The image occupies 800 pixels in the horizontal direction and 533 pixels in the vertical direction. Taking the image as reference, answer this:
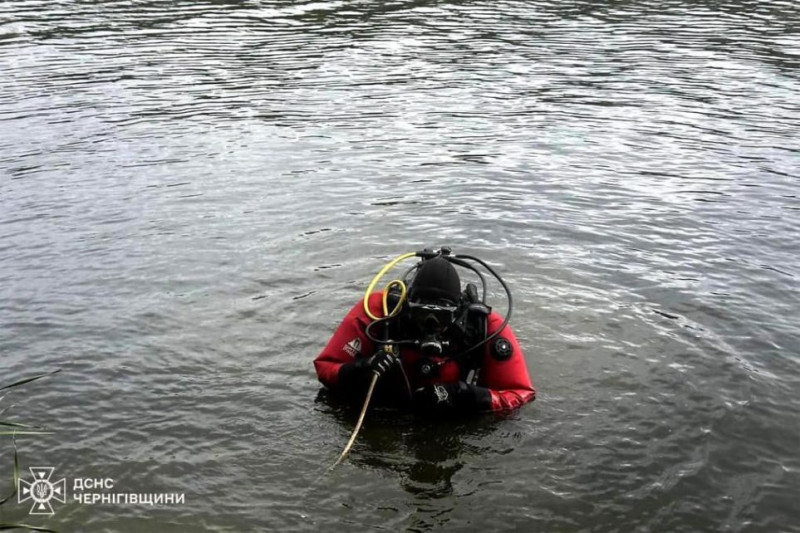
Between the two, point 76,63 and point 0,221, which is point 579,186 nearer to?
point 0,221

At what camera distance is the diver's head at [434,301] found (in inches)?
242

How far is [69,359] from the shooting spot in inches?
303

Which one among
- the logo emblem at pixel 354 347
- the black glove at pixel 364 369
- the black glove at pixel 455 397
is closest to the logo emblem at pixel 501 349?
the black glove at pixel 455 397

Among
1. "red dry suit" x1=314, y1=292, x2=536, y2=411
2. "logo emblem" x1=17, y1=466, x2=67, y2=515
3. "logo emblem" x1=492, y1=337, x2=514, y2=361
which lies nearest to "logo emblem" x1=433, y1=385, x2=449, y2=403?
"red dry suit" x1=314, y1=292, x2=536, y2=411

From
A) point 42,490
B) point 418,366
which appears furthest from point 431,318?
point 42,490

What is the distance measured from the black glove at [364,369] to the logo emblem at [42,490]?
2.13 metres

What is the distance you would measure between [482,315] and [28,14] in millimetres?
23598

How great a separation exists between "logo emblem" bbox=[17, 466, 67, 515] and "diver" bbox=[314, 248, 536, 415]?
2.08 m

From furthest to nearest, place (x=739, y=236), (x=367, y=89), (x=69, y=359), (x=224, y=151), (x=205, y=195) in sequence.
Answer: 1. (x=367, y=89)
2. (x=224, y=151)
3. (x=205, y=195)
4. (x=739, y=236)
5. (x=69, y=359)

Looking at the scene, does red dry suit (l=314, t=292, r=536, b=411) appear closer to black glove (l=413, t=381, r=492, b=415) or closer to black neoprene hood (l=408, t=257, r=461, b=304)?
black glove (l=413, t=381, r=492, b=415)

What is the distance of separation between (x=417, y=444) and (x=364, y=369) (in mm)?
689

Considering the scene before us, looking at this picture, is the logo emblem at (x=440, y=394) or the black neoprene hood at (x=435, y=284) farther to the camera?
the logo emblem at (x=440, y=394)

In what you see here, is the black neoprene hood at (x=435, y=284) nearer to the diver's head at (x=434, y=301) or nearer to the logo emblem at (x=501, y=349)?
the diver's head at (x=434, y=301)

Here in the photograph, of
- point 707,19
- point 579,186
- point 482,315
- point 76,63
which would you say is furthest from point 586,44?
point 482,315
